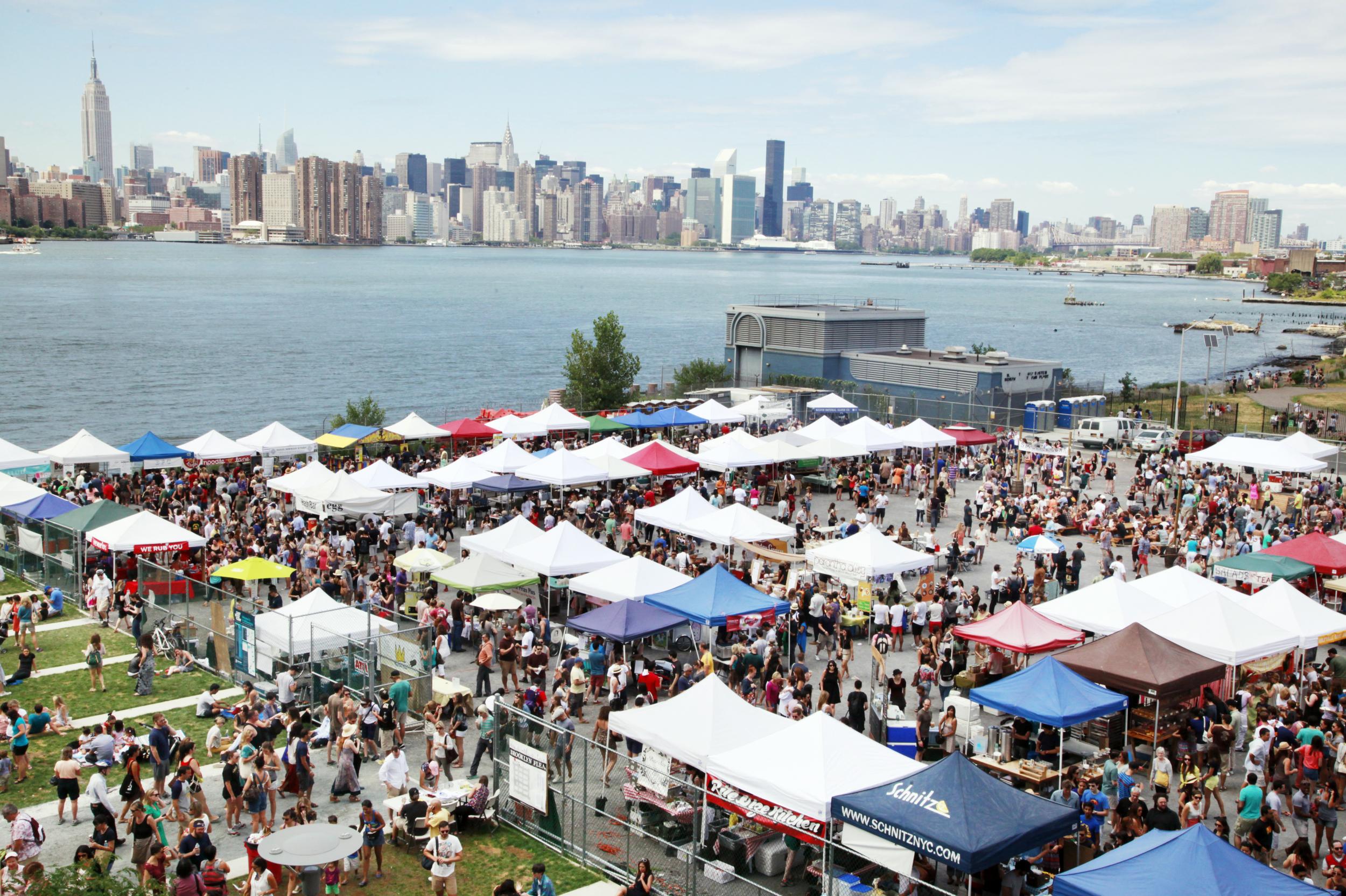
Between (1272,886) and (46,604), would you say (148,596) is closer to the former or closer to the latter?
(46,604)

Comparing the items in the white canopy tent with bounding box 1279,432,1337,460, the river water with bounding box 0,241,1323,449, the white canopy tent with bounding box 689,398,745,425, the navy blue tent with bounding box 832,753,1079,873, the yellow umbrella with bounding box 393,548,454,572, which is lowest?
the river water with bounding box 0,241,1323,449

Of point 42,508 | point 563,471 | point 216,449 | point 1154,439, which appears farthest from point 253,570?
point 1154,439

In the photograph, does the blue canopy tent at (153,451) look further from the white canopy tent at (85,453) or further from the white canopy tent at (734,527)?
the white canopy tent at (734,527)

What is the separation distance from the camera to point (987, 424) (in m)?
44.0

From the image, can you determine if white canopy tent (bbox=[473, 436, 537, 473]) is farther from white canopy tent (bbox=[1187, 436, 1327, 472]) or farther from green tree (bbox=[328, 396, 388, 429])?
white canopy tent (bbox=[1187, 436, 1327, 472])

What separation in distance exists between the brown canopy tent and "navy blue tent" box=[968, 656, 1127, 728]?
37 centimetres

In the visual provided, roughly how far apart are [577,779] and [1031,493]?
21296 mm

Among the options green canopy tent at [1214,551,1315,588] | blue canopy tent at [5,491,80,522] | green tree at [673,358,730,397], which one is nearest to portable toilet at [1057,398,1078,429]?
green tree at [673,358,730,397]

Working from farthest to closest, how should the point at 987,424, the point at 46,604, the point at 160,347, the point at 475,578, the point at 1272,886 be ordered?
the point at 160,347, the point at 987,424, the point at 46,604, the point at 475,578, the point at 1272,886

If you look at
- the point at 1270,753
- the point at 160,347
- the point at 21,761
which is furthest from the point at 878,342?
the point at 160,347

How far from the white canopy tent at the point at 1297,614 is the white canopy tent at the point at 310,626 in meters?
13.9

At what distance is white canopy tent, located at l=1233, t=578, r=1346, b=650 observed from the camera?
58.4 feet

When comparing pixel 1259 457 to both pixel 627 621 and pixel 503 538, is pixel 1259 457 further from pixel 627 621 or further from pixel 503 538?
pixel 627 621

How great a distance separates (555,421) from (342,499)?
11643 millimetres
